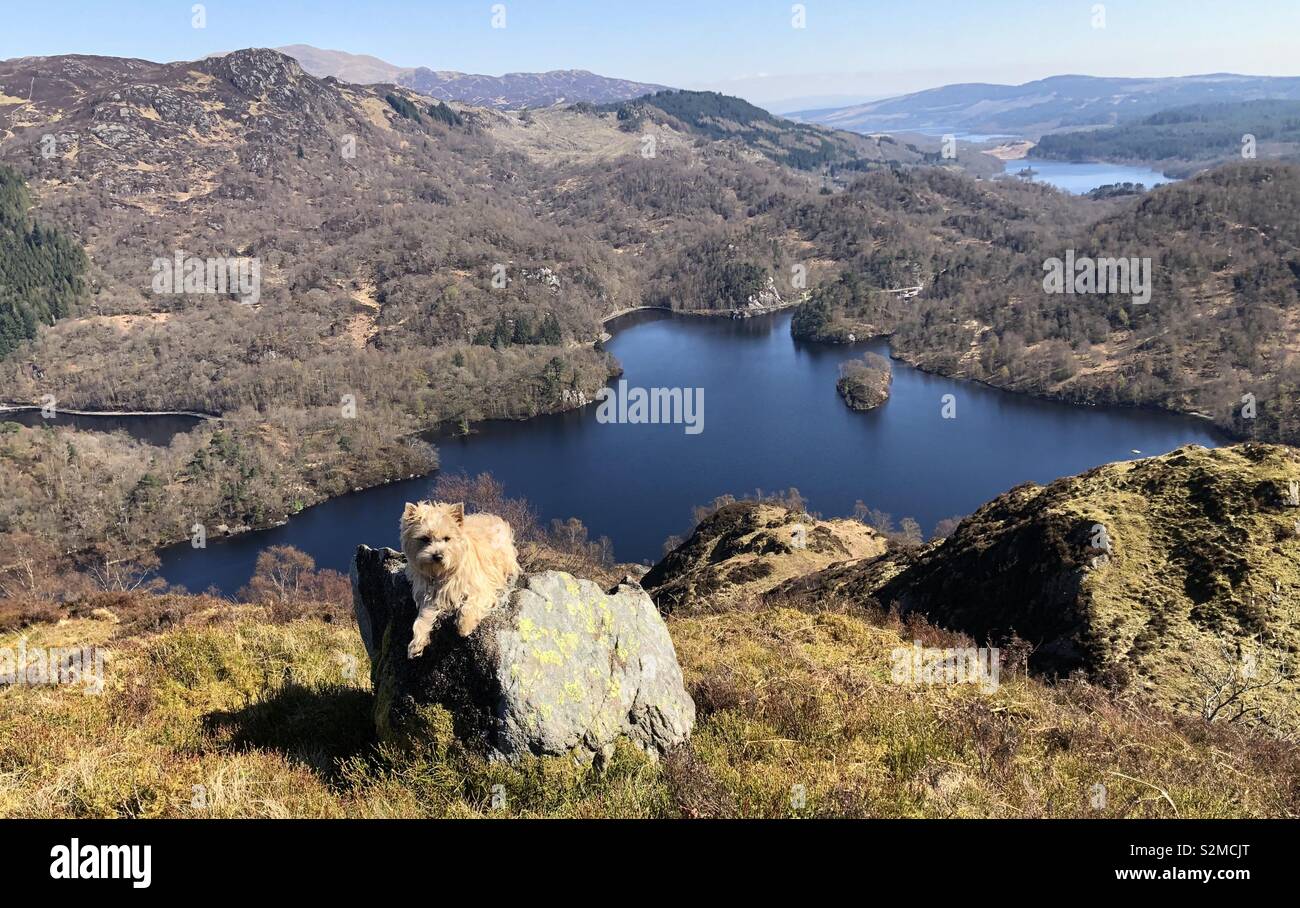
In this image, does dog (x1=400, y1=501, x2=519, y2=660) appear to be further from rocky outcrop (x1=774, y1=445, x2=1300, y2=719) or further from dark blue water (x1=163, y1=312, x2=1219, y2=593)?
dark blue water (x1=163, y1=312, x2=1219, y2=593)

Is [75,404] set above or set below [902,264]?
below

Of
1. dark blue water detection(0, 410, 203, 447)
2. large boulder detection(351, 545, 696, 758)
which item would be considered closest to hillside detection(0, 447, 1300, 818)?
large boulder detection(351, 545, 696, 758)

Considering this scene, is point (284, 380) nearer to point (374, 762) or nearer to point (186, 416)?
point (186, 416)

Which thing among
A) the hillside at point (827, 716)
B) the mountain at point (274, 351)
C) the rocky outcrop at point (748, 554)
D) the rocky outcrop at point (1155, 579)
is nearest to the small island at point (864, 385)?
the mountain at point (274, 351)

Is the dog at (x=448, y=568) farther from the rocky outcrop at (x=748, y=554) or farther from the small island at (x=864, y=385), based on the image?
the small island at (x=864, y=385)

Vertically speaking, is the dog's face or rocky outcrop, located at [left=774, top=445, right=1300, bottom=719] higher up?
the dog's face

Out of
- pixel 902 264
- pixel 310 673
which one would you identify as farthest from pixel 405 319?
pixel 310 673

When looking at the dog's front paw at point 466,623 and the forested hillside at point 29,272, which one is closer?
the dog's front paw at point 466,623
